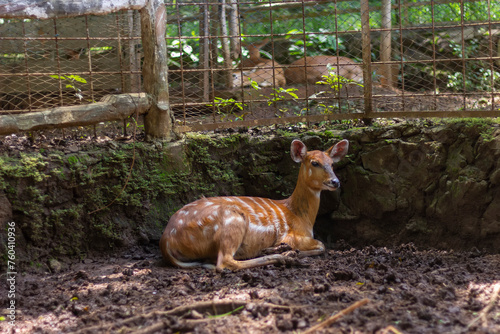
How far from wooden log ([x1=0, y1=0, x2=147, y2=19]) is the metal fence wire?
453 mm

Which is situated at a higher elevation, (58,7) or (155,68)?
(58,7)

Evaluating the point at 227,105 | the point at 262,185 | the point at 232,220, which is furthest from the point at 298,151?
the point at 227,105

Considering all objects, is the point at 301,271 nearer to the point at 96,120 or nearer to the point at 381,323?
the point at 381,323

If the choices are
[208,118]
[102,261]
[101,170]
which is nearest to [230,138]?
[208,118]

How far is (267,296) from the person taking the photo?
4.45 metres

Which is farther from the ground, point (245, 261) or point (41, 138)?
point (41, 138)

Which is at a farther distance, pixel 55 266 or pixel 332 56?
pixel 332 56

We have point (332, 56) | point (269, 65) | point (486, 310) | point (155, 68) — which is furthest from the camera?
point (269, 65)

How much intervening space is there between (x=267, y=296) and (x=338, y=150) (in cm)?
256

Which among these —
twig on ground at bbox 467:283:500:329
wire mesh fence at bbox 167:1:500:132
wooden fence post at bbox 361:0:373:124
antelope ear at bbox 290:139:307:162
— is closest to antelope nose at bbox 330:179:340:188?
antelope ear at bbox 290:139:307:162

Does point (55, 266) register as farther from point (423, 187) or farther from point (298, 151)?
point (423, 187)

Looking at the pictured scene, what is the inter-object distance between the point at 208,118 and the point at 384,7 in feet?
12.7

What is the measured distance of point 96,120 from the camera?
5930mm

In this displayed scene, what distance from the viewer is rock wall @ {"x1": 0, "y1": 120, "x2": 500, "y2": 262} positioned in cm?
565
